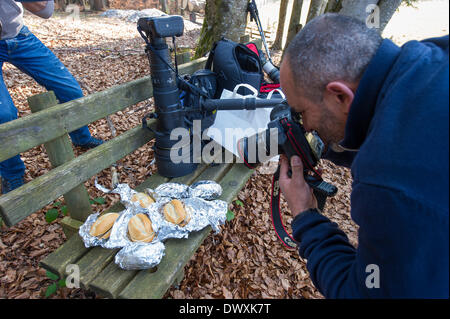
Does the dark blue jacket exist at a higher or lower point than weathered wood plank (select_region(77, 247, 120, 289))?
higher

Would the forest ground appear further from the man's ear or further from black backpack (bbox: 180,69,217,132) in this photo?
black backpack (bbox: 180,69,217,132)

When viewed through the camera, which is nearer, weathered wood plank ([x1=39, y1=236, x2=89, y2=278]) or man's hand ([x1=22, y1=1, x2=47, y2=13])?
weathered wood plank ([x1=39, y1=236, x2=89, y2=278])

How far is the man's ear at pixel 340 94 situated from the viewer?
1135 mm

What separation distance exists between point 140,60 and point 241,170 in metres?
4.57

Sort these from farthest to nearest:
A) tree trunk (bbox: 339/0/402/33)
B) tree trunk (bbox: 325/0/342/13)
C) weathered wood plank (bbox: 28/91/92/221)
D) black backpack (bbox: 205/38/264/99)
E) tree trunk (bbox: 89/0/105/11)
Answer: tree trunk (bbox: 89/0/105/11) → tree trunk (bbox: 325/0/342/13) → tree trunk (bbox: 339/0/402/33) → black backpack (bbox: 205/38/264/99) → weathered wood plank (bbox: 28/91/92/221)

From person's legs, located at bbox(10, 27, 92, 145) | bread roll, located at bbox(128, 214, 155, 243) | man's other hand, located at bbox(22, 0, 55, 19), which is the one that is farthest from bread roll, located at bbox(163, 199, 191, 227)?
man's other hand, located at bbox(22, 0, 55, 19)

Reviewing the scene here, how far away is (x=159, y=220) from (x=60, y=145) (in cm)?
87

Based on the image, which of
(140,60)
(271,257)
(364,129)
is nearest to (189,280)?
(271,257)

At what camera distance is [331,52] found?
3.73 ft

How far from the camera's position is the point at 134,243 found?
1762 millimetres

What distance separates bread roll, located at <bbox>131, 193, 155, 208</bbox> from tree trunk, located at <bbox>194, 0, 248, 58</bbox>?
10.5 ft

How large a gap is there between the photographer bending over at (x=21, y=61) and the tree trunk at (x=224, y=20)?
94.0 inches

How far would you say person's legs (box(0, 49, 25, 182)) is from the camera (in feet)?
7.47
